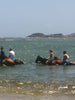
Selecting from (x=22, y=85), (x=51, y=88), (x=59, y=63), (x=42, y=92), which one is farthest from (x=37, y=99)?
(x=59, y=63)

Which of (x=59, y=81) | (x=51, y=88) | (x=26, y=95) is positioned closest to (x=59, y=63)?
(x=59, y=81)

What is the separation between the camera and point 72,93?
12.8 m

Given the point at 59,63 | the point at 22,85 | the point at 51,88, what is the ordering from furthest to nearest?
the point at 59,63
the point at 22,85
the point at 51,88

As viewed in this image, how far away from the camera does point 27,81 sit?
16.4 m

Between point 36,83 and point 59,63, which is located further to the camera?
point 59,63

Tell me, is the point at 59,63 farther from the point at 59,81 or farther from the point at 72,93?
the point at 72,93

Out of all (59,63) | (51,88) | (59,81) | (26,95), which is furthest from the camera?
(59,63)

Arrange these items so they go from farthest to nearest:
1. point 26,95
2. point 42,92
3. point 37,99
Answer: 1. point 42,92
2. point 26,95
3. point 37,99

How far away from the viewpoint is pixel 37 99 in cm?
1116

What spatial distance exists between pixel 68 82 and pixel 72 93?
3170mm

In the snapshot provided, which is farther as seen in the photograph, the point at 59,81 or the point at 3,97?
the point at 59,81

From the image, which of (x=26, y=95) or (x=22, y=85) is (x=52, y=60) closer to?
(x=22, y=85)

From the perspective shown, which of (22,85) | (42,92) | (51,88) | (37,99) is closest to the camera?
(37,99)

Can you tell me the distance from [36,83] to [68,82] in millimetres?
1721
